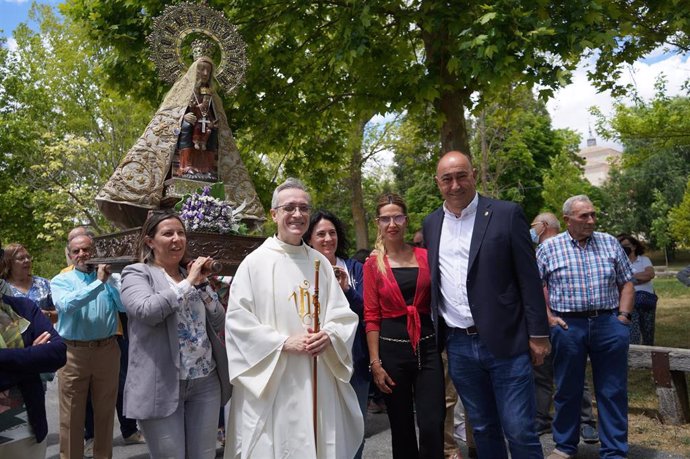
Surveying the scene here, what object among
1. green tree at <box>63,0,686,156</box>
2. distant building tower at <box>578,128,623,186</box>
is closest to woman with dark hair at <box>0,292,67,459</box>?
green tree at <box>63,0,686,156</box>

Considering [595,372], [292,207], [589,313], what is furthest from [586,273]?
[292,207]

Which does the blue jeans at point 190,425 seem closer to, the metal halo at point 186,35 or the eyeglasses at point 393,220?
the eyeglasses at point 393,220

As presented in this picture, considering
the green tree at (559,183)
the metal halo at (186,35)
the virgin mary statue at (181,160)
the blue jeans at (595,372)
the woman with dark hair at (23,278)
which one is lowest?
the blue jeans at (595,372)

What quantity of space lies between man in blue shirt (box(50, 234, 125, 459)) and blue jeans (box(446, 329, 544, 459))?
3037 millimetres

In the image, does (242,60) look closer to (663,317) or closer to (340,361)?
(340,361)

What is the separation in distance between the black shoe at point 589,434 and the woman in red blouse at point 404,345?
2.34m

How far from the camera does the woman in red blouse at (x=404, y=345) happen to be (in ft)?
14.0

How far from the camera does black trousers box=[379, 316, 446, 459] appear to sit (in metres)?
4.24

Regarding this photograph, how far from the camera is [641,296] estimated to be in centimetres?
824

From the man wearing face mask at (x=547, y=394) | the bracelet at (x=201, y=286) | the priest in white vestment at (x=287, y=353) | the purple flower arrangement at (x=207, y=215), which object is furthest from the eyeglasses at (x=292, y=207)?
the man wearing face mask at (x=547, y=394)

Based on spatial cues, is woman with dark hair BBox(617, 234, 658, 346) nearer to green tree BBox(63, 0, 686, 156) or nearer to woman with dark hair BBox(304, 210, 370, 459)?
green tree BBox(63, 0, 686, 156)

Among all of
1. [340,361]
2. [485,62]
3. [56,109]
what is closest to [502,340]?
[340,361]

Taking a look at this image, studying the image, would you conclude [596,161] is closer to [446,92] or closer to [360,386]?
[446,92]

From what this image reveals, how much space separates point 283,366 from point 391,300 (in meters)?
1.14
